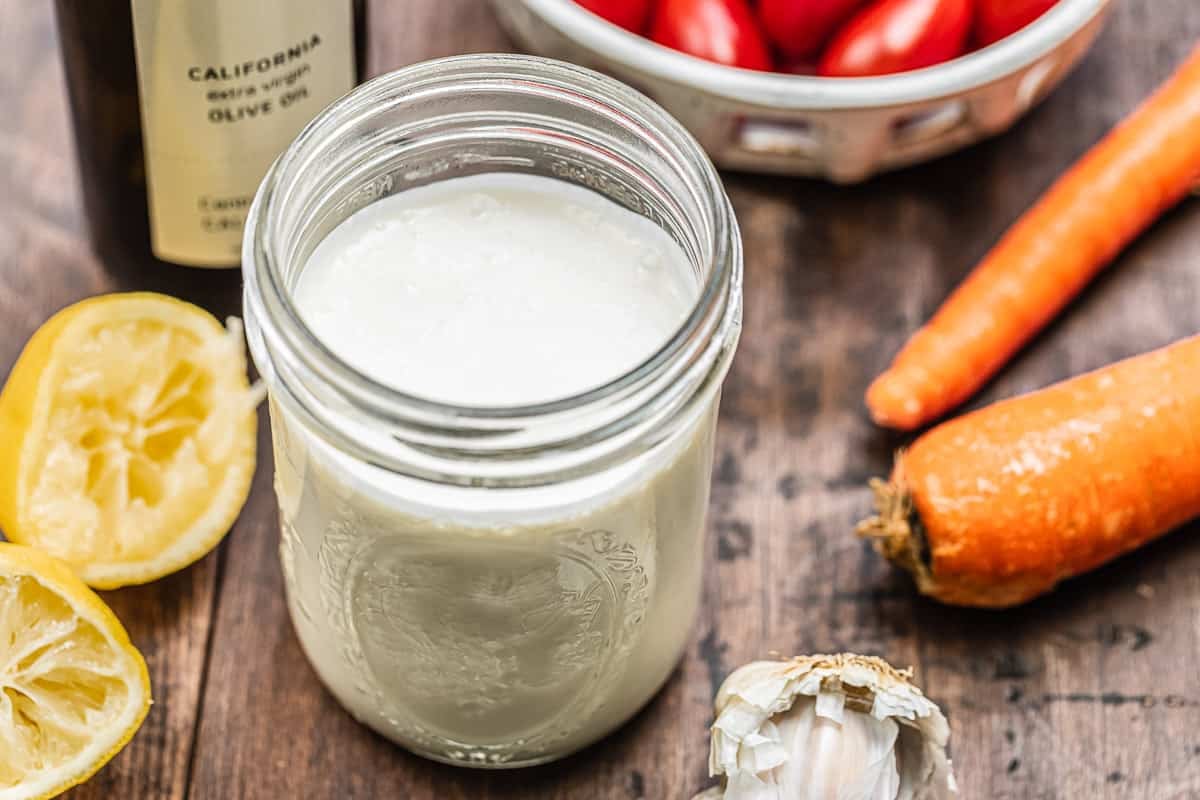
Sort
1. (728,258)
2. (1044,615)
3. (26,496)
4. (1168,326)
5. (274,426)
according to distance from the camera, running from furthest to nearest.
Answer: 1. (1168,326)
2. (1044,615)
3. (26,496)
4. (274,426)
5. (728,258)

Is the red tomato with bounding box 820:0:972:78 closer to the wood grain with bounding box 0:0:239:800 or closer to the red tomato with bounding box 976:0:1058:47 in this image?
the red tomato with bounding box 976:0:1058:47

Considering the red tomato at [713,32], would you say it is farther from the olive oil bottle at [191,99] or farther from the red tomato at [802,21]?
the olive oil bottle at [191,99]

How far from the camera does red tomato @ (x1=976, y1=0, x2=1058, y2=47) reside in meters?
1.44

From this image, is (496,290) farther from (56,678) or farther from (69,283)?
(69,283)

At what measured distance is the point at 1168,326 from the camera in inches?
56.0

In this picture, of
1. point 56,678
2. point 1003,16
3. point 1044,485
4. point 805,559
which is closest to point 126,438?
point 56,678

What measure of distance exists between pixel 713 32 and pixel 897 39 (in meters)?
0.15

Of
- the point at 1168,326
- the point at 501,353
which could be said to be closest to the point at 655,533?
the point at 501,353

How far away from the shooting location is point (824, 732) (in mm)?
1080

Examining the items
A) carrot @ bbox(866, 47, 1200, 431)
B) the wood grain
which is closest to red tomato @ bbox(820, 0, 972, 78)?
carrot @ bbox(866, 47, 1200, 431)

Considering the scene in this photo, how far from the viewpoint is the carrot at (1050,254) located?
4.44 ft

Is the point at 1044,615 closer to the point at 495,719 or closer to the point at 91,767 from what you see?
the point at 495,719

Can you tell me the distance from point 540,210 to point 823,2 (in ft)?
1.64

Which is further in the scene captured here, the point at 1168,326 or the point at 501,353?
the point at 1168,326
